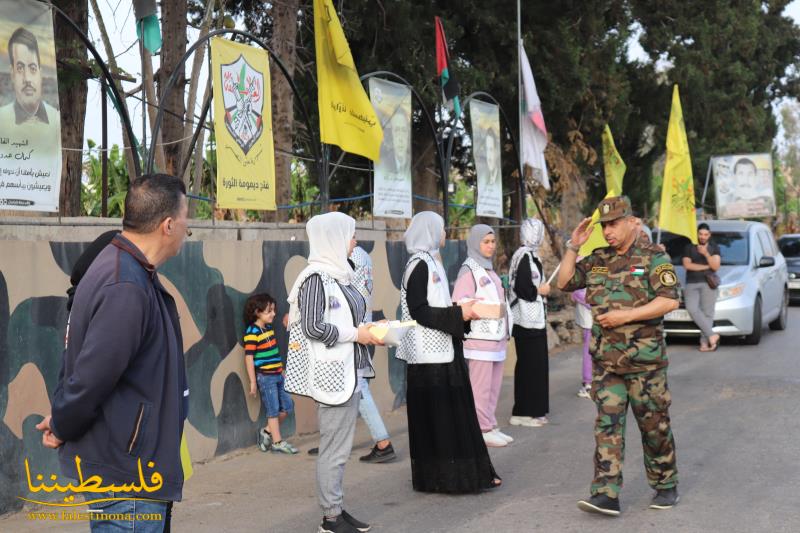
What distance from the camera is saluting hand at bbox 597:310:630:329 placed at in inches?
233

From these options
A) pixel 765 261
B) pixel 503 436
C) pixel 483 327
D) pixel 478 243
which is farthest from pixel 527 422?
pixel 765 261

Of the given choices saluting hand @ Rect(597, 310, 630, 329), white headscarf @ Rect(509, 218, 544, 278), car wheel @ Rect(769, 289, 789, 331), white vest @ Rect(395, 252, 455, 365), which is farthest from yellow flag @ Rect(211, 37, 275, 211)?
car wheel @ Rect(769, 289, 789, 331)

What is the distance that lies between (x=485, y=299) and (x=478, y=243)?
1.43ft

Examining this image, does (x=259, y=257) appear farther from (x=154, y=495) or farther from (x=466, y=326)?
(x=154, y=495)

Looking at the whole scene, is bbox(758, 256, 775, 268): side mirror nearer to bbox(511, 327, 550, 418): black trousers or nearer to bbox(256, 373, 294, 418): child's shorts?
bbox(511, 327, 550, 418): black trousers

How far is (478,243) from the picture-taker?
778 centimetres

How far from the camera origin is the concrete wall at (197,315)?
6113 millimetres

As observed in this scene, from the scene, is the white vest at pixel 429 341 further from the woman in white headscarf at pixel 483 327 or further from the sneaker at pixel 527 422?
the sneaker at pixel 527 422

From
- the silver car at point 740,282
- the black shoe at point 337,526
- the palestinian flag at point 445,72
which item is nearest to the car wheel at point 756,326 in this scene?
the silver car at point 740,282

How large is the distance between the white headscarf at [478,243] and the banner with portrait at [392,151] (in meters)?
2.33

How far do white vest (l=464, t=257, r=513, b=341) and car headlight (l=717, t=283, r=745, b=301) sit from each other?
7.64m

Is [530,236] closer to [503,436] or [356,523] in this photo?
[503,436]

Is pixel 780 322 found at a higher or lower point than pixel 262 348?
lower

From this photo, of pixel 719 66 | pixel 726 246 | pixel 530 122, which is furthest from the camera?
pixel 719 66
